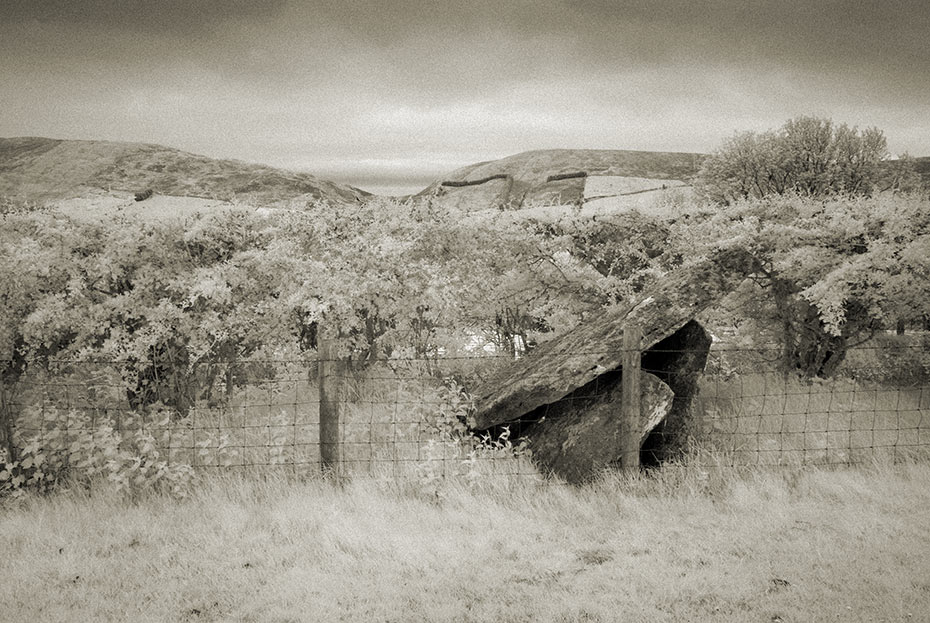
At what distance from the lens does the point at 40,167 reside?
18.2m

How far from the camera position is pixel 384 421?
693 cm

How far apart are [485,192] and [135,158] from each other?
12169mm

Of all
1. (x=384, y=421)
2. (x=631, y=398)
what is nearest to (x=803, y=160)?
(x=631, y=398)

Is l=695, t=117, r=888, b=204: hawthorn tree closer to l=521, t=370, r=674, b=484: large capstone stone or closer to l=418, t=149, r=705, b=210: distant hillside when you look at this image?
l=418, t=149, r=705, b=210: distant hillside

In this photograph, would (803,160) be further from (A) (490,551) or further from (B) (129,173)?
(A) (490,551)

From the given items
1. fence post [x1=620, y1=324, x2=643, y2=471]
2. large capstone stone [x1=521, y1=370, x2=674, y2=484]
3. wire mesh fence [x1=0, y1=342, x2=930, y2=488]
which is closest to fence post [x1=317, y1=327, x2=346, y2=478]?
wire mesh fence [x1=0, y1=342, x2=930, y2=488]

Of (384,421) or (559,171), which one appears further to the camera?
(559,171)

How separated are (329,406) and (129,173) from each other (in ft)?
52.3

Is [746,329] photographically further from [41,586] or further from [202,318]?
[41,586]

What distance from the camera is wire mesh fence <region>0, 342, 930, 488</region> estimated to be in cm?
565

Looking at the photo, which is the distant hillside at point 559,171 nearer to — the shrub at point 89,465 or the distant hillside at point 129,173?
the distant hillside at point 129,173

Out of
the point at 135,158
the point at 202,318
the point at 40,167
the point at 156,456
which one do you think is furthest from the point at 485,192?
the point at 156,456

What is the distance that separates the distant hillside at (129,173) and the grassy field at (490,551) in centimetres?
1145

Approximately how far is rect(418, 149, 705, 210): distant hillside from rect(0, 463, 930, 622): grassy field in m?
17.7
